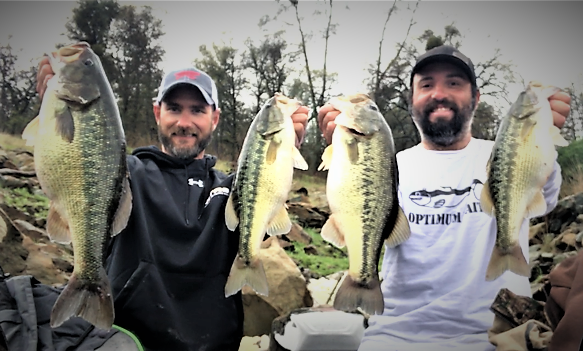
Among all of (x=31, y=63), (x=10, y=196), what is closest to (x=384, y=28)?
(x=31, y=63)

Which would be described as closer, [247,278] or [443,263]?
[247,278]

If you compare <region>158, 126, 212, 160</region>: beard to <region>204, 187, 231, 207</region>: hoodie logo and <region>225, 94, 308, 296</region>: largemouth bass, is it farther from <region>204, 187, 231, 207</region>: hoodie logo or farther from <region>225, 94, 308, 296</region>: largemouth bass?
<region>225, 94, 308, 296</region>: largemouth bass

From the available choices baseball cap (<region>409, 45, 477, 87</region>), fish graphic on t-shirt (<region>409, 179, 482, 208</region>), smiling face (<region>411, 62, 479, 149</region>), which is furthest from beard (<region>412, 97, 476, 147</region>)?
fish graphic on t-shirt (<region>409, 179, 482, 208</region>)

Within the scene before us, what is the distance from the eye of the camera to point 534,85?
2307 mm

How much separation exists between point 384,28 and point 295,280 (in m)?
1.63

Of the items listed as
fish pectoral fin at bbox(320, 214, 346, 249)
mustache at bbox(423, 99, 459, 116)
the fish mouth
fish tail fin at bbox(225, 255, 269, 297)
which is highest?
the fish mouth

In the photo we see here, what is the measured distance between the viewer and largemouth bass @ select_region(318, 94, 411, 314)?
220 cm

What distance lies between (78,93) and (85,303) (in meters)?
0.97

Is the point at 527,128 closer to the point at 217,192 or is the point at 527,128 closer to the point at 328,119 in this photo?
the point at 328,119

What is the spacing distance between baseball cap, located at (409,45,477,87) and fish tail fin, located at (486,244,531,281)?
0.97 m

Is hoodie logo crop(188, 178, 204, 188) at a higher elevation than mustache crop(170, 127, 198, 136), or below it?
below

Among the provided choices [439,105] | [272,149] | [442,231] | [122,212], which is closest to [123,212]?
[122,212]

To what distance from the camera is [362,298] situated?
2188 millimetres

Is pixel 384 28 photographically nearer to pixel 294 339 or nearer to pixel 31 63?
pixel 294 339
